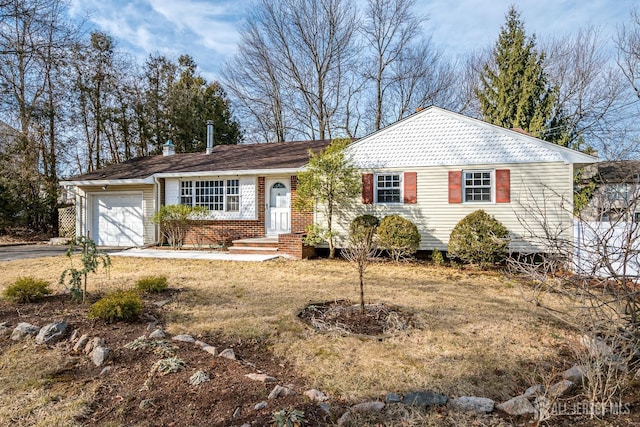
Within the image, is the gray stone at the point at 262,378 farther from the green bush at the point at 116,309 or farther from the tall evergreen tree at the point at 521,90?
the tall evergreen tree at the point at 521,90

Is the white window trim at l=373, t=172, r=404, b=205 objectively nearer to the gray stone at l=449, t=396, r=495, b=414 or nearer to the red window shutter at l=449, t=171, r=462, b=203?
the red window shutter at l=449, t=171, r=462, b=203

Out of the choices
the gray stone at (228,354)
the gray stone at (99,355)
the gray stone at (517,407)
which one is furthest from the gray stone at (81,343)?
the gray stone at (517,407)

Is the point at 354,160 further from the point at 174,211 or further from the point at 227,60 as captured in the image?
the point at 227,60

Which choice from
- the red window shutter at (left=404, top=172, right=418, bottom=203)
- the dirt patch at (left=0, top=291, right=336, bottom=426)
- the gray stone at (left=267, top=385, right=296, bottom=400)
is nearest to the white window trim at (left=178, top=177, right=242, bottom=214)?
the red window shutter at (left=404, top=172, right=418, bottom=203)

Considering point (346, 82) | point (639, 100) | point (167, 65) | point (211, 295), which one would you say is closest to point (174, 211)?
point (211, 295)

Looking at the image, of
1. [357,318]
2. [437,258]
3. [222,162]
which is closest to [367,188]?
[437,258]

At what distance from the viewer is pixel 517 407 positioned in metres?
2.42

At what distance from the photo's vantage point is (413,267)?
8.97 metres

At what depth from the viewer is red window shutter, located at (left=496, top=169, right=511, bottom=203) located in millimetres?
9656

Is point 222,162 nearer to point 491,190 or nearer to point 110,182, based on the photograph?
point 110,182

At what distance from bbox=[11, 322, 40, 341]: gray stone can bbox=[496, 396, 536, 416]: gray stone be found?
4607mm

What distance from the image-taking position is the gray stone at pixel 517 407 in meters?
2.39

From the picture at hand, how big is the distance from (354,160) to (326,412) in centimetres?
907

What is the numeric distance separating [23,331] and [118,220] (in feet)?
35.7
